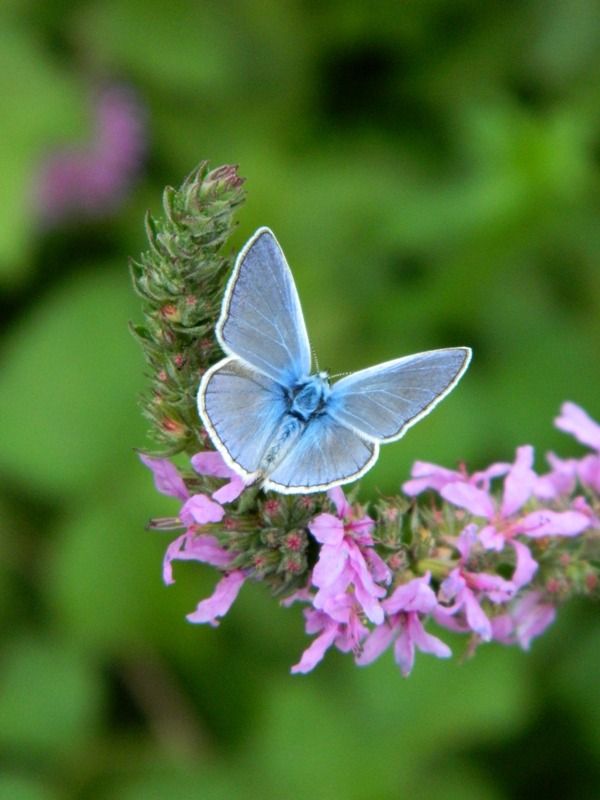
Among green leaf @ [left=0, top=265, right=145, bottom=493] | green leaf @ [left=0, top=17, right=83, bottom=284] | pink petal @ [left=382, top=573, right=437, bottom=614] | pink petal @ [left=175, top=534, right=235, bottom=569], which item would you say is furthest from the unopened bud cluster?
green leaf @ [left=0, top=17, right=83, bottom=284]

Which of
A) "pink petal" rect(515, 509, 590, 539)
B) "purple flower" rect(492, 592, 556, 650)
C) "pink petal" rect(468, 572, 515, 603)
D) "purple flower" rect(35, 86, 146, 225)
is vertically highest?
"purple flower" rect(35, 86, 146, 225)

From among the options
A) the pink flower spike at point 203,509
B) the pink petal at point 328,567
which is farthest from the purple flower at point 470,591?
the pink flower spike at point 203,509

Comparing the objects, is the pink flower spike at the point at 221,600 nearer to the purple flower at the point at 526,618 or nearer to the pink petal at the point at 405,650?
the pink petal at the point at 405,650

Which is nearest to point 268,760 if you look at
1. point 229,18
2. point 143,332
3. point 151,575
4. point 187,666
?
point 187,666

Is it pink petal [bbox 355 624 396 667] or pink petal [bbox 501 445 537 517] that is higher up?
pink petal [bbox 501 445 537 517]

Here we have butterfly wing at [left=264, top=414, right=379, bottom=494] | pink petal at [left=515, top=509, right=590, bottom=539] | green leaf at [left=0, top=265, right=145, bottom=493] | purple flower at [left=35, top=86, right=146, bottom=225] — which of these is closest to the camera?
butterfly wing at [left=264, top=414, right=379, bottom=494]

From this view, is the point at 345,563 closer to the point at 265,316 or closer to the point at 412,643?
the point at 412,643

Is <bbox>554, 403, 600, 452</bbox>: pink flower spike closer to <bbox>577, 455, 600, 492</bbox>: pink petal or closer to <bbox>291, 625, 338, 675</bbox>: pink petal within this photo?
<bbox>577, 455, 600, 492</bbox>: pink petal

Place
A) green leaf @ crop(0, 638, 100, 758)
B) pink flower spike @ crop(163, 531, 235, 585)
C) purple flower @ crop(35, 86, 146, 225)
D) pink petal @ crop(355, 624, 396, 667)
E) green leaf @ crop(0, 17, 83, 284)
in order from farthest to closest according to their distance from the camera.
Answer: purple flower @ crop(35, 86, 146, 225) < green leaf @ crop(0, 17, 83, 284) < green leaf @ crop(0, 638, 100, 758) < pink petal @ crop(355, 624, 396, 667) < pink flower spike @ crop(163, 531, 235, 585)

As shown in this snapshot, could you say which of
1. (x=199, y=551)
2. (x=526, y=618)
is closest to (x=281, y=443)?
(x=199, y=551)
